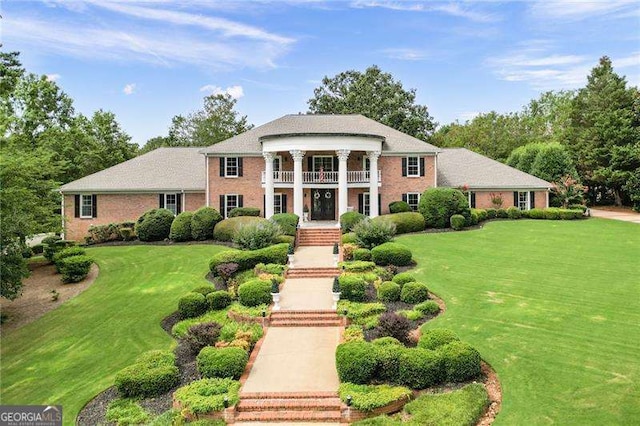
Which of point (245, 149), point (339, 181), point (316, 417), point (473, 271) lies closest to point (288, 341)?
point (316, 417)

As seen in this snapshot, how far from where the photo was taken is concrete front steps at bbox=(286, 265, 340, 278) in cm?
2172

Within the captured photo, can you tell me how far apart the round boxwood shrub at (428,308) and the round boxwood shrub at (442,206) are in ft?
52.0

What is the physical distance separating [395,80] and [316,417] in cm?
6071

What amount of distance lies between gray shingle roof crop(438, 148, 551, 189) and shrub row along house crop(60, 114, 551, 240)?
16 cm

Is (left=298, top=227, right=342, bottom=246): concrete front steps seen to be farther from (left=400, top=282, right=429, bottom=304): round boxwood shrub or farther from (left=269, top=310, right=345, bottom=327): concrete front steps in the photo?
(left=269, top=310, right=345, bottom=327): concrete front steps

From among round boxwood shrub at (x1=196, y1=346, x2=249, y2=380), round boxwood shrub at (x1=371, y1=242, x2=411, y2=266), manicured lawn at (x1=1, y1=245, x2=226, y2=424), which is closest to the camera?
round boxwood shrub at (x1=196, y1=346, x2=249, y2=380)

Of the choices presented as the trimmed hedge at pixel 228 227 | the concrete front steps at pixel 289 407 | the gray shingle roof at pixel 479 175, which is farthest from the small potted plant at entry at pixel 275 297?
the gray shingle roof at pixel 479 175

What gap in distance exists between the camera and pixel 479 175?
127ft

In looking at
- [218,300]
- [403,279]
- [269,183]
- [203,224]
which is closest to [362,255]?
[403,279]

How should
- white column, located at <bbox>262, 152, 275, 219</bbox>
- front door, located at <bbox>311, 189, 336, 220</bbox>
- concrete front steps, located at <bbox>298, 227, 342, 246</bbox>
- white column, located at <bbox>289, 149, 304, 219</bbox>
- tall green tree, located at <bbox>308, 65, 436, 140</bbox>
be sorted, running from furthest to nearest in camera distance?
tall green tree, located at <bbox>308, 65, 436, 140</bbox>
front door, located at <bbox>311, 189, 336, 220</bbox>
white column, located at <bbox>262, 152, 275, 219</bbox>
white column, located at <bbox>289, 149, 304, 219</bbox>
concrete front steps, located at <bbox>298, 227, 342, 246</bbox>

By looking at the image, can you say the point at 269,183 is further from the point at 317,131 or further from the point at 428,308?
the point at 428,308

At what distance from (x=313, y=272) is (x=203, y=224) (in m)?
11.4

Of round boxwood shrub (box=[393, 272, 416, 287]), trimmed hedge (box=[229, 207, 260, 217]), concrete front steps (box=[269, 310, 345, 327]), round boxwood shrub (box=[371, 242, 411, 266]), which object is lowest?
concrete front steps (box=[269, 310, 345, 327])

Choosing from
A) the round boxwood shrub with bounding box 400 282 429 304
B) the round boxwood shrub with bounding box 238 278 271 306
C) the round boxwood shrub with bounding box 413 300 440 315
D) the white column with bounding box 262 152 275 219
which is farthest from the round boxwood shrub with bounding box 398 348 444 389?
the white column with bounding box 262 152 275 219
